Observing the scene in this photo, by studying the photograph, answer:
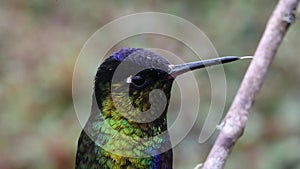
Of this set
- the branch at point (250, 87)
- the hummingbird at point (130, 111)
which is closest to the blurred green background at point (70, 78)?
the branch at point (250, 87)

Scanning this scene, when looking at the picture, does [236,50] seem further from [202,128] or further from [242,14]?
[202,128]

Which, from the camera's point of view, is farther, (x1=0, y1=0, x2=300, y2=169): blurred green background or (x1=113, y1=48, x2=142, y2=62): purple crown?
(x1=0, y1=0, x2=300, y2=169): blurred green background

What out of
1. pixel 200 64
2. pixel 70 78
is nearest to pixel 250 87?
pixel 200 64

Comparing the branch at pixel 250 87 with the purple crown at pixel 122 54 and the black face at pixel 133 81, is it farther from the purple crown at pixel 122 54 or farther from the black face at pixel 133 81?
the purple crown at pixel 122 54

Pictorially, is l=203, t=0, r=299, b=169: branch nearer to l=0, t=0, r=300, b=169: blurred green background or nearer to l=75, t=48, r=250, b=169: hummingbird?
l=75, t=48, r=250, b=169: hummingbird

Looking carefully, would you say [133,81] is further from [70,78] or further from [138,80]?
[70,78]

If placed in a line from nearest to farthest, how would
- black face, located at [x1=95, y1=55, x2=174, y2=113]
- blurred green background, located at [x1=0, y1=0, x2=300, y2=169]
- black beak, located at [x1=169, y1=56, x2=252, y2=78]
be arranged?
black beak, located at [x1=169, y1=56, x2=252, y2=78]
black face, located at [x1=95, y1=55, x2=174, y2=113]
blurred green background, located at [x1=0, y1=0, x2=300, y2=169]

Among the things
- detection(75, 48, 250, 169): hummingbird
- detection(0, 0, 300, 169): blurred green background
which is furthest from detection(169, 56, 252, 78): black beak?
detection(0, 0, 300, 169): blurred green background
